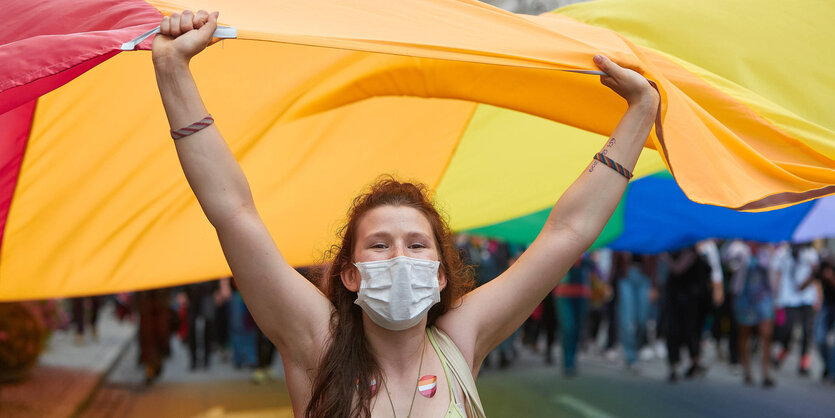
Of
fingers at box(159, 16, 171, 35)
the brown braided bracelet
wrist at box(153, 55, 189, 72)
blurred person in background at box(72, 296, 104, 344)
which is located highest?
fingers at box(159, 16, 171, 35)

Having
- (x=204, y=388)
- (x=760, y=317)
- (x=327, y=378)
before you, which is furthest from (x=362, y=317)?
(x=760, y=317)

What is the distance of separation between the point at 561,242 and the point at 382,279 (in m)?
0.63

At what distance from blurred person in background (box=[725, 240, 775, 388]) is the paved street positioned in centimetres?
40

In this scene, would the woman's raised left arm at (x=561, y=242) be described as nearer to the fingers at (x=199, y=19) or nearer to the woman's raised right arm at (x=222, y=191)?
the woman's raised right arm at (x=222, y=191)

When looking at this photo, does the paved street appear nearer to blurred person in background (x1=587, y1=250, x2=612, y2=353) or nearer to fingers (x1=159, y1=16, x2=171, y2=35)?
blurred person in background (x1=587, y1=250, x2=612, y2=353)

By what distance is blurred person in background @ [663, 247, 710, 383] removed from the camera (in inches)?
468

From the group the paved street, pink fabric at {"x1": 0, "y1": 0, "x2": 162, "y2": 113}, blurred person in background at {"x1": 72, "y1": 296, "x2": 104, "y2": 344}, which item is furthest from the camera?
blurred person in background at {"x1": 72, "y1": 296, "x2": 104, "y2": 344}

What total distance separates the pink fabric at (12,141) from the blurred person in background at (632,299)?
35.7ft

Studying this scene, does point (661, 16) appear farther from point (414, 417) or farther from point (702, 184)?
point (414, 417)

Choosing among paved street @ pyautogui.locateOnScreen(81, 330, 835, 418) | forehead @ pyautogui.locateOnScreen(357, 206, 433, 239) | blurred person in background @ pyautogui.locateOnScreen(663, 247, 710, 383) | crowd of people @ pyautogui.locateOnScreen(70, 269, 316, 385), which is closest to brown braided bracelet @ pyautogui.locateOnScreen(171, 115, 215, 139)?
forehead @ pyautogui.locateOnScreen(357, 206, 433, 239)

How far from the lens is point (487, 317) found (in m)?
2.77

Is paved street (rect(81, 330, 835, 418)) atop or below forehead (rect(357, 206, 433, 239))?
below

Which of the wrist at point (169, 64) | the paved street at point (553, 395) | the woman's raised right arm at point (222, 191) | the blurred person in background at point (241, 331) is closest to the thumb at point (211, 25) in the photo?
the woman's raised right arm at point (222, 191)

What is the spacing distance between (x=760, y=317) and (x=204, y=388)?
765 centimetres
